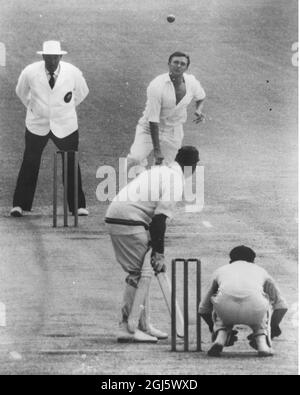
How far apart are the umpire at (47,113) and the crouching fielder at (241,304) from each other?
16.7 feet

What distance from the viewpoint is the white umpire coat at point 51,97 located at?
1908cm

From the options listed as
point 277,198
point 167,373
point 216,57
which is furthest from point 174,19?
point 167,373

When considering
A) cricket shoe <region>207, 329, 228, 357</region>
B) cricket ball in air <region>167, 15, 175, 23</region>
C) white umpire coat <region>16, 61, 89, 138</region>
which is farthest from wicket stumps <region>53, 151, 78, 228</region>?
cricket ball in air <region>167, 15, 175, 23</region>

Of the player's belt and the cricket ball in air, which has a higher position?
the cricket ball in air

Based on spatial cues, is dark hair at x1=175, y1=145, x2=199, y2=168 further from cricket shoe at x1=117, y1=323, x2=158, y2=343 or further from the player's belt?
cricket shoe at x1=117, y1=323, x2=158, y2=343

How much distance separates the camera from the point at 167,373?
13.8 m

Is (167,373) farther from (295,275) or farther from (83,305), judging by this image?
(295,275)

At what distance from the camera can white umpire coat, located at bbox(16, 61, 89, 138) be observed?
1908cm

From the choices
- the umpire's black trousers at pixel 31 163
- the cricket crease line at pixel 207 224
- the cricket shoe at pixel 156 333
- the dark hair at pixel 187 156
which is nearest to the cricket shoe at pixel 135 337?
the cricket shoe at pixel 156 333

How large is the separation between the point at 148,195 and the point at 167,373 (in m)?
1.68

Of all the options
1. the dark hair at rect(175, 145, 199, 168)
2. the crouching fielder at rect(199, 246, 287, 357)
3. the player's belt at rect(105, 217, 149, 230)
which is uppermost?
the dark hair at rect(175, 145, 199, 168)

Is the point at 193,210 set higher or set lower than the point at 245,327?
higher

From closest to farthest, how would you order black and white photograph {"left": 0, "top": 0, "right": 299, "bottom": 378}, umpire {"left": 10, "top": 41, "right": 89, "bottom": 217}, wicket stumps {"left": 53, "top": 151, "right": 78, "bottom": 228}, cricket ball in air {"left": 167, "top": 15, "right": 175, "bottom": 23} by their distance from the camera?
black and white photograph {"left": 0, "top": 0, "right": 299, "bottom": 378} < wicket stumps {"left": 53, "top": 151, "right": 78, "bottom": 228} < umpire {"left": 10, "top": 41, "right": 89, "bottom": 217} < cricket ball in air {"left": 167, "top": 15, "right": 175, "bottom": 23}
